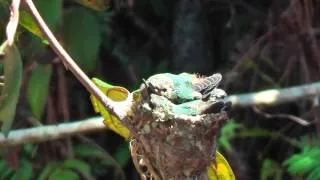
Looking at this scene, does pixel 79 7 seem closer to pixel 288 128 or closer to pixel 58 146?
pixel 58 146

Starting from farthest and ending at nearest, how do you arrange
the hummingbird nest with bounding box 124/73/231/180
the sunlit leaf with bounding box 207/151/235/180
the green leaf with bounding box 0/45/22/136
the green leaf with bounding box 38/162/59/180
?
1. the green leaf with bounding box 38/162/59/180
2. the sunlit leaf with bounding box 207/151/235/180
3. the green leaf with bounding box 0/45/22/136
4. the hummingbird nest with bounding box 124/73/231/180

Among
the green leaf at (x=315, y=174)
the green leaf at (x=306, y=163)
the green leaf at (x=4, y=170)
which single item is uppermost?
the green leaf at (x=4, y=170)

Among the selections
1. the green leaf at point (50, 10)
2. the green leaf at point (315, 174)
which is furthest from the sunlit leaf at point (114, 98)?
the green leaf at point (315, 174)

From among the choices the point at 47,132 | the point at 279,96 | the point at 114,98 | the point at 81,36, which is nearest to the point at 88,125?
the point at 47,132

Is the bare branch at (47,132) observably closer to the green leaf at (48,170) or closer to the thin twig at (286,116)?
the green leaf at (48,170)

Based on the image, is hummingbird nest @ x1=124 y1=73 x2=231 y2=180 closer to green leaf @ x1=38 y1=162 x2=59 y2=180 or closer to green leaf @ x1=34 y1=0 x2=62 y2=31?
green leaf @ x1=34 y1=0 x2=62 y2=31

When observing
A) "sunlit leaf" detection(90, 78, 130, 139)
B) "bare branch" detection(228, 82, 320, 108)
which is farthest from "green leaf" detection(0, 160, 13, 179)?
"sunlit leaf" detection(90, 78, 130, 139)

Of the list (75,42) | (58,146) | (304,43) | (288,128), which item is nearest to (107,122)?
(75,42)
